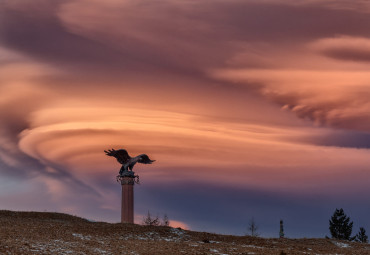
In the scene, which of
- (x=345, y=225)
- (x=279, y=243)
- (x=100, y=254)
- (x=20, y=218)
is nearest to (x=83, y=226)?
(x=20, y=218)

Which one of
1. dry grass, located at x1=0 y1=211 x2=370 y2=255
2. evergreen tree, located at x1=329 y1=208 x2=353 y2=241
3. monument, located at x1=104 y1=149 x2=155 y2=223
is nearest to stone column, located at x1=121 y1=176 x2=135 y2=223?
monument, located at x1=104 y1=149 x2=155 y2=223

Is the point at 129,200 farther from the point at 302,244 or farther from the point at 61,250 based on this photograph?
the point at 61,250

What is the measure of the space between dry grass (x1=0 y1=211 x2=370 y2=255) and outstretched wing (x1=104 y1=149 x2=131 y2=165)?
405 inches

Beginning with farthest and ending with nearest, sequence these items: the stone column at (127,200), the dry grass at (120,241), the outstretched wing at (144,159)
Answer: the outstretched wing at (144,159)
the stone column at (127,200)
the dry grass at (120,241)

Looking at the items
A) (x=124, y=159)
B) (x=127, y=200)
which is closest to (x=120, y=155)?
(x=124, y=159)

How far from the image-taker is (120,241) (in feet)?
133

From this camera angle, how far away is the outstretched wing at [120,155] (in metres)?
61.4

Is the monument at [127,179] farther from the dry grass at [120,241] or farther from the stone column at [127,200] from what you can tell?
the dry grass at [120,241]

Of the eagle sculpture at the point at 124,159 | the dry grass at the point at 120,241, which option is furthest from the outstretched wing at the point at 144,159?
the dry grass at the point at 120,241

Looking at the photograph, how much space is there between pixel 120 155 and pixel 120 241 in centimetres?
2181

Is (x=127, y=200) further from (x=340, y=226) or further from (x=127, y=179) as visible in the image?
(x=340, y=226)

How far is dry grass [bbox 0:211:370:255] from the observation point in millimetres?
35569

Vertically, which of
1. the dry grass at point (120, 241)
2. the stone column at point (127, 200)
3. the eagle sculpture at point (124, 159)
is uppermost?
the eagle sculpture at point (124, 159)

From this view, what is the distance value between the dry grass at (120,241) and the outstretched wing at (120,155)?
1029 cm
